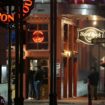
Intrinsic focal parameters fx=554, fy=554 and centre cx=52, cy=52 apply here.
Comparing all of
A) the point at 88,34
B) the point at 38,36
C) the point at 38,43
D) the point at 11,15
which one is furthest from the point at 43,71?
the point at 11,15

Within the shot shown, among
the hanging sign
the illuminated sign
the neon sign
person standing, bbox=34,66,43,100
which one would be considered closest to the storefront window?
the illuminated sign

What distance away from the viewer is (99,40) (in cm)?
2125

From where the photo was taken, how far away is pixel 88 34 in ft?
116

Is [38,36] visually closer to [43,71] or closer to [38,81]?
[43,71]

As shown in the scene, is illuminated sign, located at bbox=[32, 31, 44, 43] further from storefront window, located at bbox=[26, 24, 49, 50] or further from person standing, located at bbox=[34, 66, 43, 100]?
person standing, located at bbox=[34, 66, 43, 100]

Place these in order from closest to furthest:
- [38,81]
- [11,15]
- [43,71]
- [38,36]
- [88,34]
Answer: [11,15] → [38,81] → [38,36] → [43,71] → [88,34]

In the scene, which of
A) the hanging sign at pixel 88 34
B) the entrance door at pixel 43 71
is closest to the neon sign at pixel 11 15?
the entrance door at pixel 43 71

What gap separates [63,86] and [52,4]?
1592 centimetres

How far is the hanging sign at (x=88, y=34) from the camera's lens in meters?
35.3

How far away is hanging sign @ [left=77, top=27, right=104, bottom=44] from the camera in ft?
116

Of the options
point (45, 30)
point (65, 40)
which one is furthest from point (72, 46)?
point (45, 30)

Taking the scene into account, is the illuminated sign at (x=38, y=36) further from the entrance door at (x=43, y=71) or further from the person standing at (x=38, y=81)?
the person standing at (x=38, y=81)

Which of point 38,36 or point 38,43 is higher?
point 38,36

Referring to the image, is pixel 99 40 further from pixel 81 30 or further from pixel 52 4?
pixel 81 30
